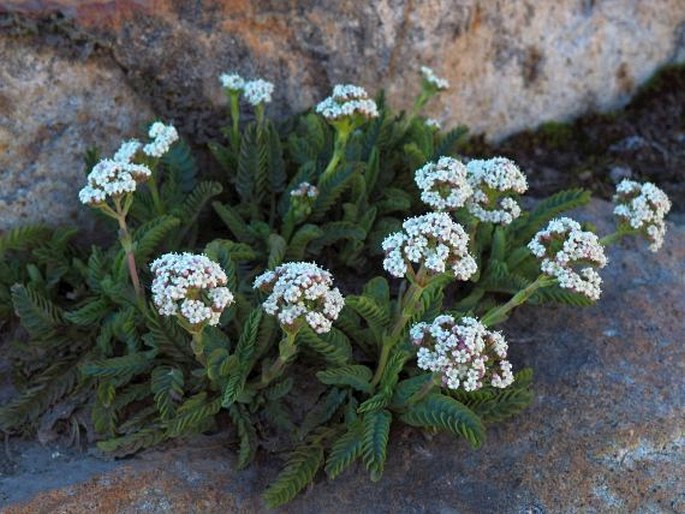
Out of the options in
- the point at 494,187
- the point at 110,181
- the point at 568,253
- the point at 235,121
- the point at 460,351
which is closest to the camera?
the point at 460,351

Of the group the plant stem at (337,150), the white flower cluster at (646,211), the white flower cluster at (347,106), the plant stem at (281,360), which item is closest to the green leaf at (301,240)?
the plant stem at (337,150)

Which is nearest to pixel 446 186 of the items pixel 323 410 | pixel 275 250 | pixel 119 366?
pixel 275 250

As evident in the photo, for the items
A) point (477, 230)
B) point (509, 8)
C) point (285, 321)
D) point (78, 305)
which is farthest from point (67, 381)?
point (509, 8)

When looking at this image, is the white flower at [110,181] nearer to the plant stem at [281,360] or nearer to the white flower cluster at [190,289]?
the white flower cluster at [190,289]

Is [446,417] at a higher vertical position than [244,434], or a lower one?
higher

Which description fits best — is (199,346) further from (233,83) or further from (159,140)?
(233,83)

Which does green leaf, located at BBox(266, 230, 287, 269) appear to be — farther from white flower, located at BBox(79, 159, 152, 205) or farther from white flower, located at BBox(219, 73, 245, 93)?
white flower, located at BBox(219, 73, 245, 93)

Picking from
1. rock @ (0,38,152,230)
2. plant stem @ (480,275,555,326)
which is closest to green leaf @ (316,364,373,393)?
plant stem @ (480,275,555,326)
